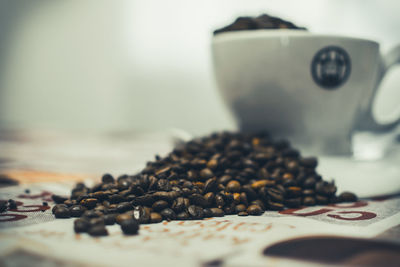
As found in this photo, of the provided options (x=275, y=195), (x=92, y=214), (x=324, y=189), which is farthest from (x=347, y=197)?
(x=92, y=214)

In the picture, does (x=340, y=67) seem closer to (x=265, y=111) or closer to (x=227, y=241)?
(x=265, y=111)

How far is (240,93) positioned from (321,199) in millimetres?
379

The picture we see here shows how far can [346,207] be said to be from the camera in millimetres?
796

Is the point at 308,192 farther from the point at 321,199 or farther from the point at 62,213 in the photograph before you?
the point at 62,213

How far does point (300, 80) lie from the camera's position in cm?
101

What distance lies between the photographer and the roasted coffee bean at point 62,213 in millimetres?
687

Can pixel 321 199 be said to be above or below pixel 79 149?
below

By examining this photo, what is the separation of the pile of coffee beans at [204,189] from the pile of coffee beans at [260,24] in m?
0.31

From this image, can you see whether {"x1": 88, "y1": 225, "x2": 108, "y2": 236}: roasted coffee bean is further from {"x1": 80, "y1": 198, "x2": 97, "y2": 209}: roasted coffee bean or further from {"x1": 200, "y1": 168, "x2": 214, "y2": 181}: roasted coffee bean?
{"x1": 200, "y1": 168, "x2": 214, "y2": 181}: roasted coffee bean

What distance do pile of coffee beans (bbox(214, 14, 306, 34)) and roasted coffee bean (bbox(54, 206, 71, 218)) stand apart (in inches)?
25.6

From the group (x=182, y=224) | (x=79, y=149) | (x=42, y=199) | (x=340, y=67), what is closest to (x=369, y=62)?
(x=340, y=67)

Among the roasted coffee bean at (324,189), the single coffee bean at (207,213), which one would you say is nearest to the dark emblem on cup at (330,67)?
the roasted coffee bean at (324,189)

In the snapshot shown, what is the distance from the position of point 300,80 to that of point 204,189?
428 millimetres

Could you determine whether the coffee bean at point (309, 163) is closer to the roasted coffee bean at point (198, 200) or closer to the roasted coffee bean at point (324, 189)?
the roasted coffee bean at point (324, 189)
